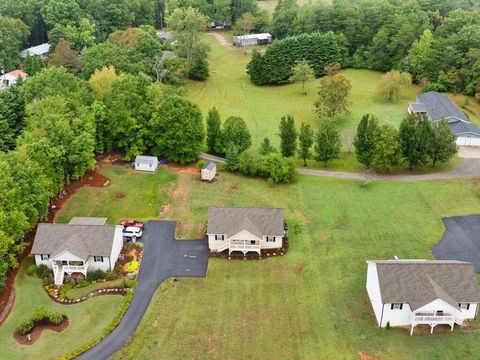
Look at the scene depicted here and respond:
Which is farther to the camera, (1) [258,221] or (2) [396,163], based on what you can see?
(2) [396,163]

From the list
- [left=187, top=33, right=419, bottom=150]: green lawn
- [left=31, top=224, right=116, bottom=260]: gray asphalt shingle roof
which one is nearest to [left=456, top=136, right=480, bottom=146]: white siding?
[left=187, top=33, right=419, bottom=150]: green lawn

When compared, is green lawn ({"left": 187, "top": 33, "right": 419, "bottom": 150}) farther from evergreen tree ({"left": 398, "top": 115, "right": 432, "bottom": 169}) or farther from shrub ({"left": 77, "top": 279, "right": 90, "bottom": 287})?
shrub ({"left": 77, "top": 279, "right": 90, "bottom": 287})

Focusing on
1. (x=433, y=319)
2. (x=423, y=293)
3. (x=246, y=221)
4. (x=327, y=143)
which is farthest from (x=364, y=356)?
(x=327, y=143)

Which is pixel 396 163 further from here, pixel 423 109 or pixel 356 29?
pixel 356 29

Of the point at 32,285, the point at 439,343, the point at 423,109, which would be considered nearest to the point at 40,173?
the point at 32,285

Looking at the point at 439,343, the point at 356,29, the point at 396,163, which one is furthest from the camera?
the point at 356,29

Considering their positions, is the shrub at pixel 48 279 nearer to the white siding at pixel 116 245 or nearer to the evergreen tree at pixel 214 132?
the white siding at pixel 116 245
